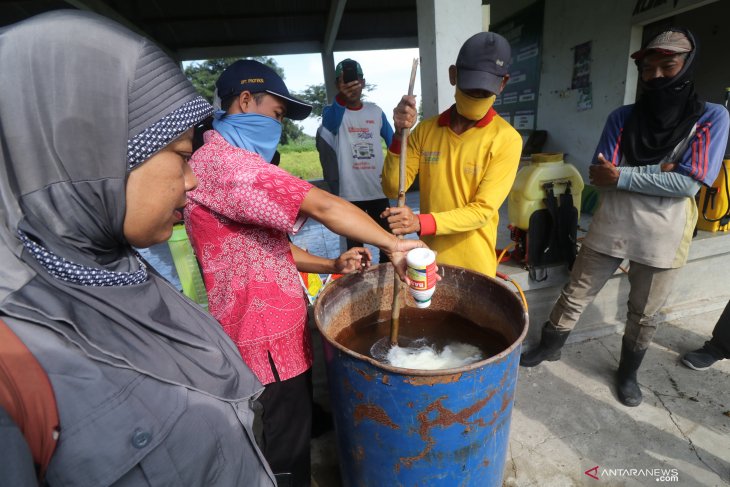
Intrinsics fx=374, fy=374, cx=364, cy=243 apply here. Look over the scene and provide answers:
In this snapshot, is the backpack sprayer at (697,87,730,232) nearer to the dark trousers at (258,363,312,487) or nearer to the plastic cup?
the plastic cup

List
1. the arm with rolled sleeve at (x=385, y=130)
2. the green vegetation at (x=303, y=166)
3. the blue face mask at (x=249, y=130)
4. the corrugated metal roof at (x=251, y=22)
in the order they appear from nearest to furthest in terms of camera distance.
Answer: the blue face mask at (x=249, y=130)
the arm with rolled sleeve at (x=385, y=130)
the corrugated metal roof at (x=251, y=22)
the green vegetation at (x=303, y=166)

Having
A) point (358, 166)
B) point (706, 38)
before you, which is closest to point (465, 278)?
point (358, 166)

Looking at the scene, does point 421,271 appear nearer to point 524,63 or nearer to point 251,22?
point 524,63

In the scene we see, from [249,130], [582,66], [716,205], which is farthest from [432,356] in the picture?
[582,66]

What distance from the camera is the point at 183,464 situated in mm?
761

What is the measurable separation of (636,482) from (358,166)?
10.3ft

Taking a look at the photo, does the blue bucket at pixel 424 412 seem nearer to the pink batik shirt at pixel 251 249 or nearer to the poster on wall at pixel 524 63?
the pink batik shirt at pixel 251 249

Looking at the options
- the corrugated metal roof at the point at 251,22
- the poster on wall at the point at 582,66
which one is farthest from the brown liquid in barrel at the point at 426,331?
the corrugated metal roof at the point at 251,22

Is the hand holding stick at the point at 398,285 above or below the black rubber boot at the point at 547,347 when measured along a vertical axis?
above

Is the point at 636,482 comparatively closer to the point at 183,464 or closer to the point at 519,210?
the point at 519,210

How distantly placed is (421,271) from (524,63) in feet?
19.6

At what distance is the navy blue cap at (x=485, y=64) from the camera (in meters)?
1.88

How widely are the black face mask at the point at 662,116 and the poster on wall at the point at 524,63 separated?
3899 millimetres

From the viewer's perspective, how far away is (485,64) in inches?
74.3
